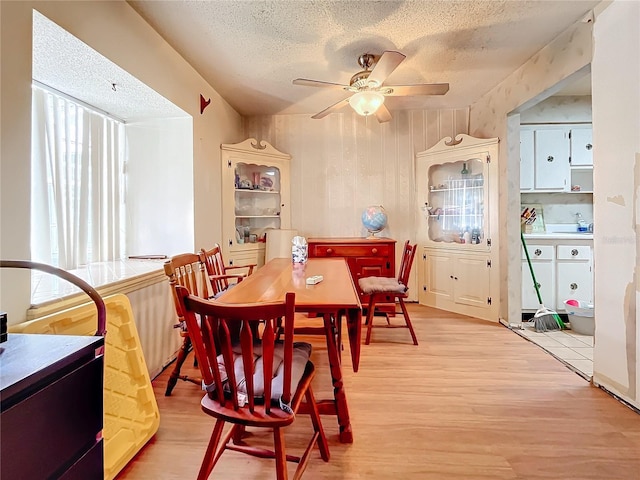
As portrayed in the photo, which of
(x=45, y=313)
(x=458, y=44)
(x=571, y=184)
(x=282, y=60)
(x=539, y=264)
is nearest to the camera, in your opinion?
(x=45, y=313)

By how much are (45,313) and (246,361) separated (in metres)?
1.03

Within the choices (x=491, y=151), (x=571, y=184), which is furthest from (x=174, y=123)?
(x=571, y=184)

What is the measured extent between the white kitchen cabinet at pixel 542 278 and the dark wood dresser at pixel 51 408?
3.80 metres

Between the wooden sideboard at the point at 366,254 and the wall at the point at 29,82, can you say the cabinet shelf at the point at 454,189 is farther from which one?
the wall at the point at 29,82

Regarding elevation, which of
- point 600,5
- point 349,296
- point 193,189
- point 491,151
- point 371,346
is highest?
point 600,5

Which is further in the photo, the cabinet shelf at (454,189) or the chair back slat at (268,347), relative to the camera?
the cabinet shelf at (454,189)

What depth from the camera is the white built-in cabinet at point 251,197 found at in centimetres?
369

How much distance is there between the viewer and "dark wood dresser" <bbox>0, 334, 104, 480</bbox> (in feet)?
2.14

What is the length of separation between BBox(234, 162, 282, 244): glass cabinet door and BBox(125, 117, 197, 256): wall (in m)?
1.02

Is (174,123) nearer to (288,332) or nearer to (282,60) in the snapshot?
(282,60)

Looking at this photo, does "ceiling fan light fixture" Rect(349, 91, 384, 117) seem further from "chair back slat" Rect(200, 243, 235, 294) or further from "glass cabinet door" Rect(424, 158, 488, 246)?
"glass cabinet door" Rect(424, 158, 488, 246)

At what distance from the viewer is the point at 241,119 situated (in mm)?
4328

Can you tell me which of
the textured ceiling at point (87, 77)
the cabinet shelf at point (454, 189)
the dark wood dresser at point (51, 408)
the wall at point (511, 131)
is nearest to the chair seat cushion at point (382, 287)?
the wall at point (511, 131)

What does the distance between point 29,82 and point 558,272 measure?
4.37 meters
